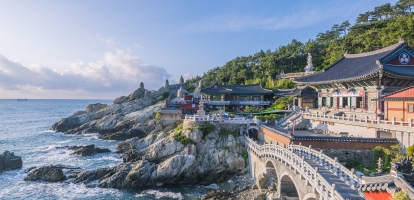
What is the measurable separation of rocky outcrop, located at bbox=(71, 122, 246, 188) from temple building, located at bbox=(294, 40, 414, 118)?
14859 millimetres

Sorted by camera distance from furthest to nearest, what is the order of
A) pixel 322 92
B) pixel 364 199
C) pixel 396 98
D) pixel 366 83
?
1. pixel 322 92
2. pixel 366 83
3. pixel 396 98
4. pixel 364 199

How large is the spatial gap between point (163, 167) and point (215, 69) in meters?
84.3

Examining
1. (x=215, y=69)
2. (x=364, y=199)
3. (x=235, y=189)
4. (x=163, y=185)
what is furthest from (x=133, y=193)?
(x=215, y=69)

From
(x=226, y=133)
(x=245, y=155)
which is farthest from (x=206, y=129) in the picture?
(x=245, y=155)

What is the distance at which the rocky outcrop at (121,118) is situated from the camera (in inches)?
2431

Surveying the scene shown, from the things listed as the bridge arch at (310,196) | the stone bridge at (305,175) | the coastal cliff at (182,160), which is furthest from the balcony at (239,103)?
the bridge arch at (310,196)

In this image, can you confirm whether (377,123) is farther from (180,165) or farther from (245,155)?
(180,165)

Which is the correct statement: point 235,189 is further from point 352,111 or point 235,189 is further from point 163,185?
point 352,111

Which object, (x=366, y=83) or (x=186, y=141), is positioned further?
(x=186, y=141)

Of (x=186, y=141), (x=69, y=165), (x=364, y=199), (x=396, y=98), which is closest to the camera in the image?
(x=364, y=199)

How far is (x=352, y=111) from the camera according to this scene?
3148 cm

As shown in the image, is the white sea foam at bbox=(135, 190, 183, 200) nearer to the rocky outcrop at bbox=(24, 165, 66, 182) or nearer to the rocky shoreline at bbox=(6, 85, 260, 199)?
the rocky shoreline at bbox=(6, 85, 260, 199)

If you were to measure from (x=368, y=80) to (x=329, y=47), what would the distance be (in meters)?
51.1

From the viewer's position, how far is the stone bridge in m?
13.8
